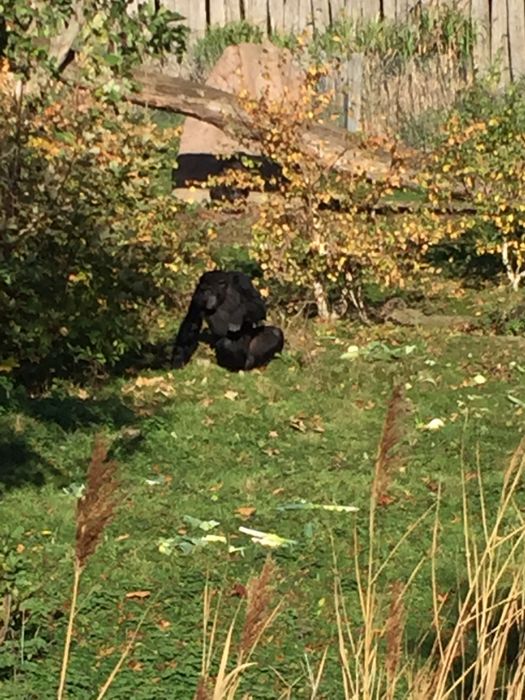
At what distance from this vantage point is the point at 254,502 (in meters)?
6.55

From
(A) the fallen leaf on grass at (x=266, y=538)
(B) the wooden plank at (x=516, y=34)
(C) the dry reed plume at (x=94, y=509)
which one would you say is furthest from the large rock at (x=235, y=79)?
(C) the dry reed plume at (x=94, y=509)

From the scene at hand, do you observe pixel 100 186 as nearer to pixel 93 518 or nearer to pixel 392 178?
pixel 392 178

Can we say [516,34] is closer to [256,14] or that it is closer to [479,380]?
[256,14]

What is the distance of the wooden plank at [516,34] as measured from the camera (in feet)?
56.6

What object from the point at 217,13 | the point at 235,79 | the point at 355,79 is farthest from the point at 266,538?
the point at 217,13

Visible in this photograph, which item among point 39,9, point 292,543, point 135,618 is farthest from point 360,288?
point 135,618

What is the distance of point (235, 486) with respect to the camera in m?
6.78

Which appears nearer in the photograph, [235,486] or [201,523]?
[201,523]

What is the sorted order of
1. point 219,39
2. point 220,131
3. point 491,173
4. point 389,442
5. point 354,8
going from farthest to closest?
point 354,8 < point 219,39 < point 220,131 < point 491,173 < point 389,442

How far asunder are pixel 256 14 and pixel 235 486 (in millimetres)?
11925

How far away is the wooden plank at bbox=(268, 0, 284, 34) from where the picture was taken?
17.4m

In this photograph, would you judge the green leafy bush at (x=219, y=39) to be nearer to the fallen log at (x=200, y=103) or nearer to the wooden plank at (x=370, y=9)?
the wooden plank at (x=370, y=9)

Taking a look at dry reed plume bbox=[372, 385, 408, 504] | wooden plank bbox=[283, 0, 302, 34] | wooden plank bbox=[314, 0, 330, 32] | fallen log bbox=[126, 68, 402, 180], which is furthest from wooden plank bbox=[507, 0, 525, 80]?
dry reed plume bbox=[372, 385, 408, 504]

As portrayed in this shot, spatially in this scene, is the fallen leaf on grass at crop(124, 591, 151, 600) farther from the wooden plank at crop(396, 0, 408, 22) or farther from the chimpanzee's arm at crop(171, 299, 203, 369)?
the wooden plank at crop(396, 0, 408, 22)
